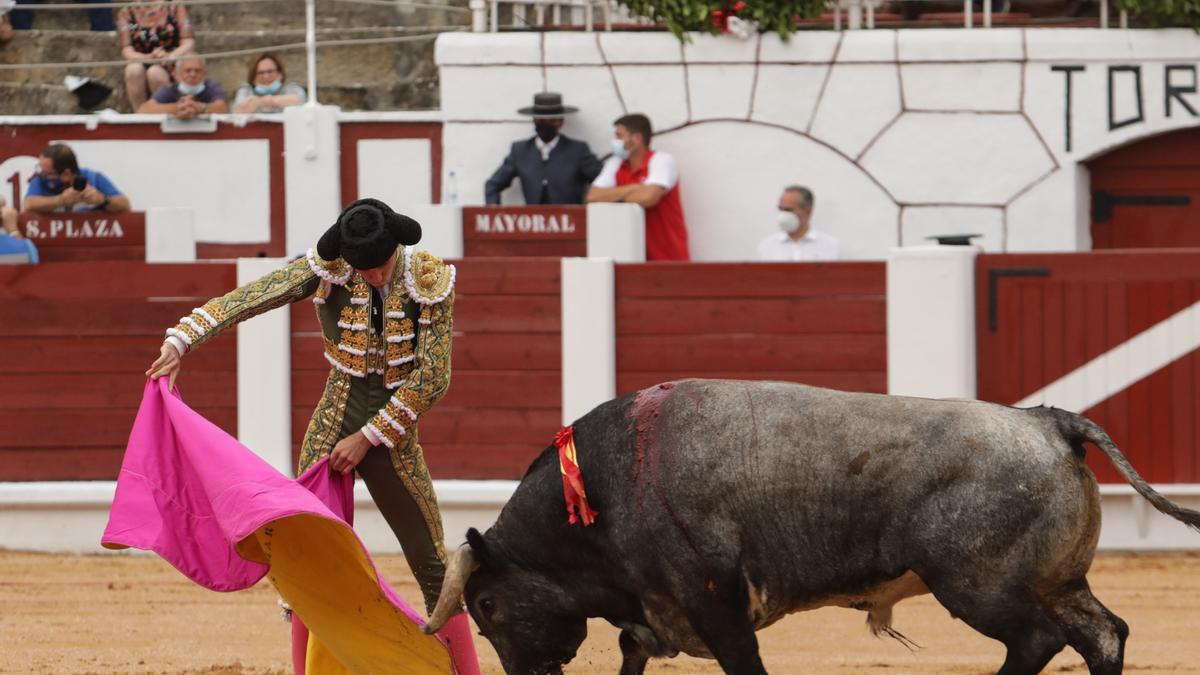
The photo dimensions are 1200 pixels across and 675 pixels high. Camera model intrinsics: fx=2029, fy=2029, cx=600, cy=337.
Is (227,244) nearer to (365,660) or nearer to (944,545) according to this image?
(365,660)

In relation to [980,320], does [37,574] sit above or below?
below

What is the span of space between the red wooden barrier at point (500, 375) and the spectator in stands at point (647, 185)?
4.44 feet

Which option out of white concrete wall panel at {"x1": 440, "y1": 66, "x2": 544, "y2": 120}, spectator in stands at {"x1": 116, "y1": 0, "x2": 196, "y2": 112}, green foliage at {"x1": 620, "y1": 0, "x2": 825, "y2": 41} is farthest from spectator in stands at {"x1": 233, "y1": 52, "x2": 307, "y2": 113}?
green foliage at {"x1": 620, "y1": 0, "x2": 825, "y2": 41}

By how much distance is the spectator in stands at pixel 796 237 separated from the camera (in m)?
8.61

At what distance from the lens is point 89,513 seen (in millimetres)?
7785

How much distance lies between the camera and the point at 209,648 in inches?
229

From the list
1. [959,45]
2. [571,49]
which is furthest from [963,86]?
[571,49]

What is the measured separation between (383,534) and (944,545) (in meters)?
3.94

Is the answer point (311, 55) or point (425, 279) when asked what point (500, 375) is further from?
point (425, 279)

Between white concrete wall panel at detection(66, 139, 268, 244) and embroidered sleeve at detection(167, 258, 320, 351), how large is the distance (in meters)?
5.80

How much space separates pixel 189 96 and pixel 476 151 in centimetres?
152

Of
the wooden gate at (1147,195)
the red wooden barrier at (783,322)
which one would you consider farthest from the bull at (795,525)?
the wooden gate at (1147,195)

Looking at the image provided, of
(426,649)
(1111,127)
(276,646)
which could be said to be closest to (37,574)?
(276,646)

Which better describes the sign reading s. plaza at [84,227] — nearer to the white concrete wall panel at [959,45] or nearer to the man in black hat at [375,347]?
the white concrete wall panel at [959,45]
